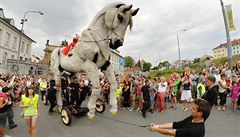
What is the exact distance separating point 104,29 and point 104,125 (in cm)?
323

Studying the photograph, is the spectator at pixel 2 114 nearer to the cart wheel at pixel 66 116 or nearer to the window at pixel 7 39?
the cart wheel at pixel 66 116

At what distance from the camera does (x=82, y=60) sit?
418 centimetres

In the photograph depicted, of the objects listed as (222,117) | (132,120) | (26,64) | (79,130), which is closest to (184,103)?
(222,117)

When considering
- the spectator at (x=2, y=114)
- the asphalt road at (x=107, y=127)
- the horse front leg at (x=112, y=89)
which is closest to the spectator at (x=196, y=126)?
the horse front leg at (x=112, y=89)

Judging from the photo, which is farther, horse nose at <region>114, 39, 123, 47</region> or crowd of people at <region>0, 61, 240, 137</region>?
crowd of people at <region>0, 61, 240, 137</region>

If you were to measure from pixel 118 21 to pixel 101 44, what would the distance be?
67 centimetres

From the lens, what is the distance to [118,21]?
3545mm

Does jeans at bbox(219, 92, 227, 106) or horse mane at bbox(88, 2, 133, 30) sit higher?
horse mane at bbox(88, 2, 133, 30)

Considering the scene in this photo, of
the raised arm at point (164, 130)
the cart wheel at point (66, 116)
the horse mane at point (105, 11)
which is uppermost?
the horse mane at point (105, 11)

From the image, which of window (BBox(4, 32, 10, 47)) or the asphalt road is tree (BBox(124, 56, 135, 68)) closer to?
window (BBox(4, 32, 10, 47))

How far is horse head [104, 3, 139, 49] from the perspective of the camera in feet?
11.6

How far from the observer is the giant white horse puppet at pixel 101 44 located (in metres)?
3.58

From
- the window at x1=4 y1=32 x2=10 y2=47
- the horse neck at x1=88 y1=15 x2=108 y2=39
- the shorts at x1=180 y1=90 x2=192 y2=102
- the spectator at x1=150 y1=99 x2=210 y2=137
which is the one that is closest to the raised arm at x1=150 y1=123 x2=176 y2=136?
the spectator at x1=150 y1=99 x2=210 y2=137

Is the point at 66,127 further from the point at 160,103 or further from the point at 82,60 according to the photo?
the point at 160,103
